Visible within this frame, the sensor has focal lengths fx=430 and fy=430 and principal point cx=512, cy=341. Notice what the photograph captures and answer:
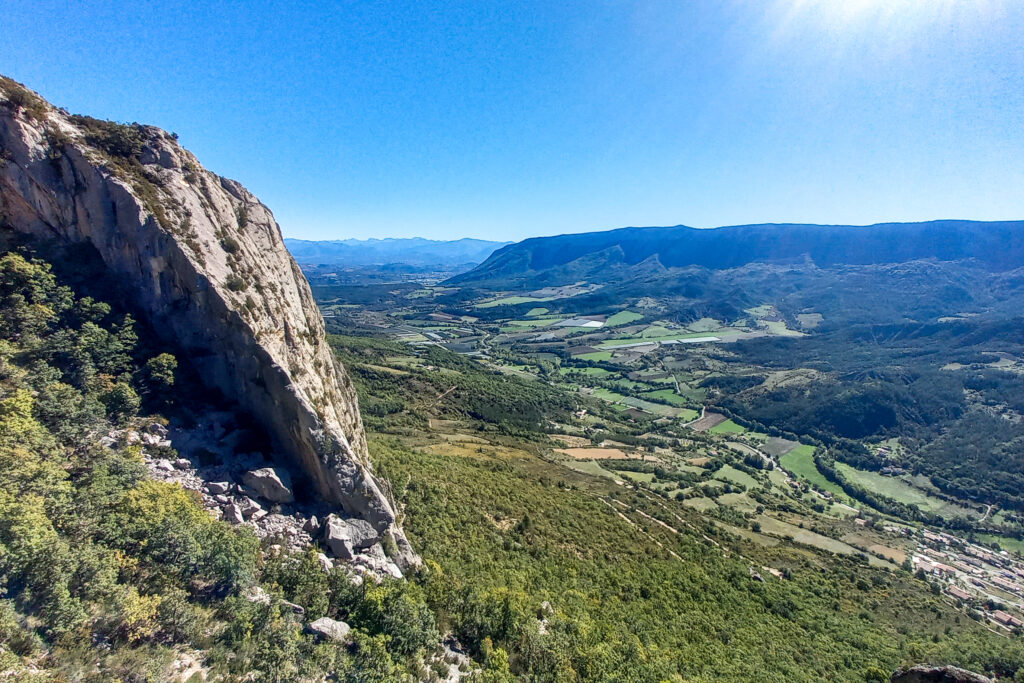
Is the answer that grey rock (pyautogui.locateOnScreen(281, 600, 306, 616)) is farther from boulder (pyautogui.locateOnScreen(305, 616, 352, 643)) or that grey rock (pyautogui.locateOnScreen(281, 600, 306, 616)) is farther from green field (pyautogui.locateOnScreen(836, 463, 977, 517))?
green field (pyautogui.locateOnScreen(836, 463, 977, 517))

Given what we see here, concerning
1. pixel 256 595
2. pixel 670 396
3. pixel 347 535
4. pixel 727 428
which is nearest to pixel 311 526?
pixel 347 535

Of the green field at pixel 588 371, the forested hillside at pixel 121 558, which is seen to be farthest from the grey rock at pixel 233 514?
the green field at pixel 588 371

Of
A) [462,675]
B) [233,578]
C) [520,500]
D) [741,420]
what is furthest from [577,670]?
[741,420]

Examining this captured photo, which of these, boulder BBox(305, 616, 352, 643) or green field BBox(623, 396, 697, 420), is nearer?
boulder BBox(305, 616, 352, 643)

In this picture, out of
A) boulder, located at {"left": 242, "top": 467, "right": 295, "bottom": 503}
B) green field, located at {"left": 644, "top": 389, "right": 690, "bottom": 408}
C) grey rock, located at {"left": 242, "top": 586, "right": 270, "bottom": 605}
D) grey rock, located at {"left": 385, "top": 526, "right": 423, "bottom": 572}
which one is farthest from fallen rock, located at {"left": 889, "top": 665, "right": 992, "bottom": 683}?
green field, located at {"left": 644, "top": 389, "right": 690, "bottom": 408}

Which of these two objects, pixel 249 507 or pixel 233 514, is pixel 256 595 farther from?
pixel 249 507

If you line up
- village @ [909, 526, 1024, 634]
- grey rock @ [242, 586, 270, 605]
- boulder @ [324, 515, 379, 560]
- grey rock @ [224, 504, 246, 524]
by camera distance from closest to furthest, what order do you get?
grey rock @ [242, 586, 270, 605]
grey rock @ [224, 504, 246, 524]
boulder @ [324, 515, 379, 560]
village @ [909, 526, 1024, 634]
